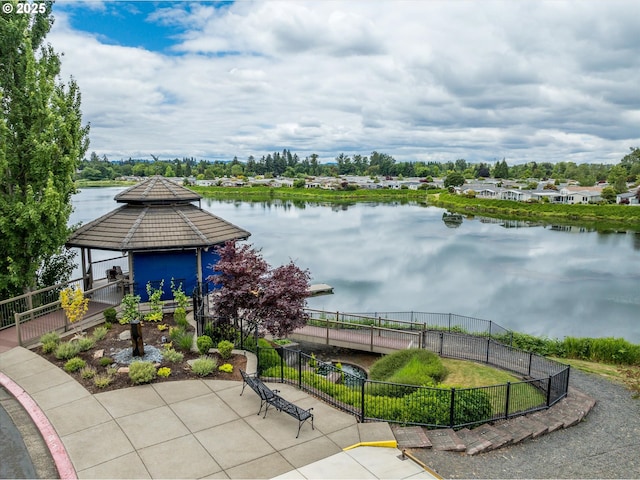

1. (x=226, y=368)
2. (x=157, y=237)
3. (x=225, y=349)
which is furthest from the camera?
(x=157, y=237)

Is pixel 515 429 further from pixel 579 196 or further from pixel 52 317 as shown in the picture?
pixel 579 196

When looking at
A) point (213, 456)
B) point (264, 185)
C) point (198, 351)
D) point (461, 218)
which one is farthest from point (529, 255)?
point (264, 185)

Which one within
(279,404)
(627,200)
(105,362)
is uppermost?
(279,404)

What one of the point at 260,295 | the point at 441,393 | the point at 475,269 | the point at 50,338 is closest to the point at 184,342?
the point at 260,295

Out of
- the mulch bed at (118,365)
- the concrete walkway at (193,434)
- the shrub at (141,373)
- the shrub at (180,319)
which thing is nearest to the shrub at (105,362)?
the mulch bed at (118,365)

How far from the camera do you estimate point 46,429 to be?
9.74 metres

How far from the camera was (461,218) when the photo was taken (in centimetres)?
9350

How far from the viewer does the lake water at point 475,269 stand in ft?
105

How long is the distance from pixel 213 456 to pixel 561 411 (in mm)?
9430

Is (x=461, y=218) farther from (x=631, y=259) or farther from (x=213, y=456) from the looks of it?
(x=213, y=456)

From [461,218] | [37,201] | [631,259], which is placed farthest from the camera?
[461,218]

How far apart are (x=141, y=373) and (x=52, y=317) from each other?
651 cm

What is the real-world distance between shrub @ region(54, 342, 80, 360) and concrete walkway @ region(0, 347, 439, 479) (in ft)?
3.42

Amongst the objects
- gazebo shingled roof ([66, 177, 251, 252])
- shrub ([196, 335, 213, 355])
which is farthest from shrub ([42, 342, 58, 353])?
gazebo shingled roof ([66, 177, 251, 252])
